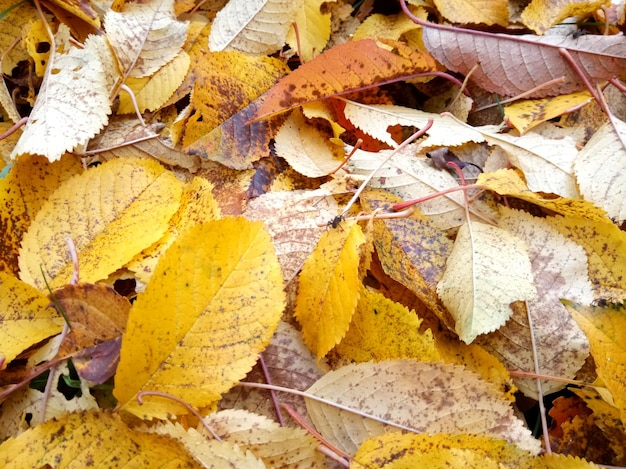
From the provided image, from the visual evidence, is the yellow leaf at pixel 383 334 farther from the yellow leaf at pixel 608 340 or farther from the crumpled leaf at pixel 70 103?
the crumpled leaf at pixel 70 103

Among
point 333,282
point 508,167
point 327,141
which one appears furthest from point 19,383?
point 508,167

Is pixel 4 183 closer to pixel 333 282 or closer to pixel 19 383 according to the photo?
pixel 19 383

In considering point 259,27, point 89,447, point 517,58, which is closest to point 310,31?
point 259,27

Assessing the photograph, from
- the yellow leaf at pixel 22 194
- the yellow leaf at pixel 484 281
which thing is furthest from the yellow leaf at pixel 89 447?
the yellow leaf at pixel 484 281

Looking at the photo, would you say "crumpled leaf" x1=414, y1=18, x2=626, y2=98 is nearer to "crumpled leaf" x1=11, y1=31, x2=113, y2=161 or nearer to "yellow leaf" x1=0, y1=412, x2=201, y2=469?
"crumpled leaf" x1=11, y1=31, x2=113, y2=161

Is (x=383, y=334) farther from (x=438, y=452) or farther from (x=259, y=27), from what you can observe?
(x=259, y=27)
